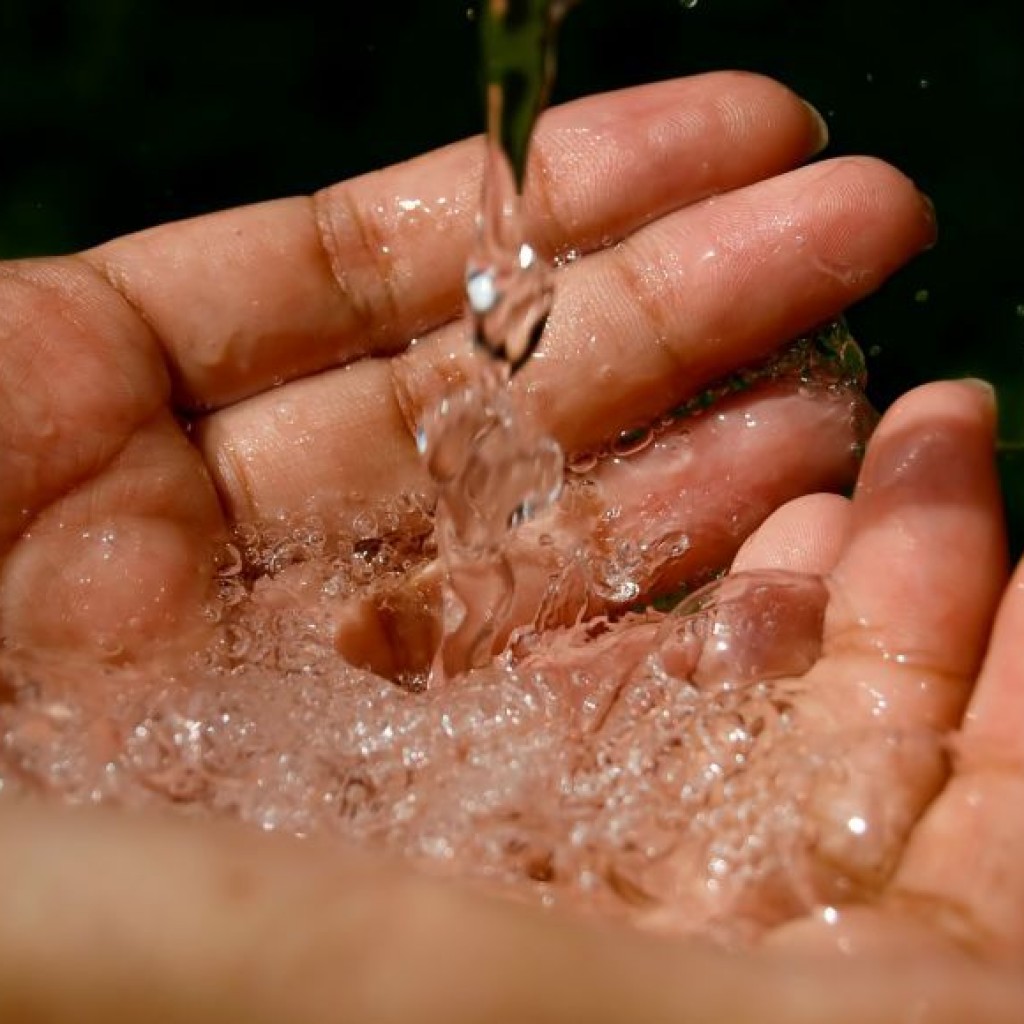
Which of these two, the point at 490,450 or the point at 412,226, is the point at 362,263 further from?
the point at 490,450

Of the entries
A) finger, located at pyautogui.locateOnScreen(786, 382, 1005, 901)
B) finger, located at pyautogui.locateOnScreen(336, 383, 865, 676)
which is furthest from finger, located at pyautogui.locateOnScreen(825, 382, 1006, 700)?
finger, located at pyautogui.locateOnScreen(336, 383, 865, 676)

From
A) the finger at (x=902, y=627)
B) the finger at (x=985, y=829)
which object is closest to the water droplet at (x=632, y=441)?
the finger at (x=902, y=627)

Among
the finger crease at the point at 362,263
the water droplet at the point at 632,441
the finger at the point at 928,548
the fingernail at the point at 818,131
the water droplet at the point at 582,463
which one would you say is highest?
the fingernail at the point at 818,131

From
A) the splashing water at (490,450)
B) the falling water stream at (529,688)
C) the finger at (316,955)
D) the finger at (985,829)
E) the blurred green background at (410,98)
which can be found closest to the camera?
the finger at (316,955)

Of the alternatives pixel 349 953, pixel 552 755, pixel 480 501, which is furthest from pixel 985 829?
pixel 480 501

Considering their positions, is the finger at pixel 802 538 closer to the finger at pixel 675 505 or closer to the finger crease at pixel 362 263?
the finger at pixel 675 505

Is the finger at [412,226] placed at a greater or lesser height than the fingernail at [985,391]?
greater

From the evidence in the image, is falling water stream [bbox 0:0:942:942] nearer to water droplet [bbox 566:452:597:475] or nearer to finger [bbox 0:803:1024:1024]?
Result: water droplet [bbox 566:452:597:475]

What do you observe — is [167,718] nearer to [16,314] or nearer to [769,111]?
[16,314]
